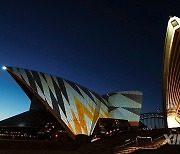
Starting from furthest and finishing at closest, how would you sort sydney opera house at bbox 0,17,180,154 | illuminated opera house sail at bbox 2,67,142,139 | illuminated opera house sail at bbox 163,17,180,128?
illuminated opera house sail at bbox 2,67,142,139, illuminated opera house sail at bbox 163,17,180,128, sydney opera house at bbox 0,17,180,154

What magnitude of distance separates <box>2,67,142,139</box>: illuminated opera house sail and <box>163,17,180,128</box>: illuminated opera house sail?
10738 mm

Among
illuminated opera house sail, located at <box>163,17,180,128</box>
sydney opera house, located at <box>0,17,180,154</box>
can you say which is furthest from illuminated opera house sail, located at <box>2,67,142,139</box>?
illuminated opera house sail, located at <box>163,17,180,128</box>

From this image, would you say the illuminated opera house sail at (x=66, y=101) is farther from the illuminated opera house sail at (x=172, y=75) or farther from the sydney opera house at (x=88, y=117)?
the illuminated opera house sail at (x=172, y=75)

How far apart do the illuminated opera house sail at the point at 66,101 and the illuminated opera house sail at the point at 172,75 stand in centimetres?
1074

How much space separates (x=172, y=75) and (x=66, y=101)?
45.3ft

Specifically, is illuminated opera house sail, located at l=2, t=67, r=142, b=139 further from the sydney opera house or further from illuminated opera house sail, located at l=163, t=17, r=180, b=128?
illuminated opera house sail, located at l=163, t=17, r=180, b=128

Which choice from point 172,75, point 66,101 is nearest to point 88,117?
point 66,101

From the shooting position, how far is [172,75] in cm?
2492

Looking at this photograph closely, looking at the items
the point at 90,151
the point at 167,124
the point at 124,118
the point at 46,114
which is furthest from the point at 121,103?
the point at 90,151

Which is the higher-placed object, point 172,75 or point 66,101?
point 172,75

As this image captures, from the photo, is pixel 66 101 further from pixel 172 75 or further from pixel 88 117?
pixel 172 75

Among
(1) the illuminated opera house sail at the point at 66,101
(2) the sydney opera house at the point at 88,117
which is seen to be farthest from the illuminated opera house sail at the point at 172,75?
(1) the illuminated opera house sail at the point at 66,101

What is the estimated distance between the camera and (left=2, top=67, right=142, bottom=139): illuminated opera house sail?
104 ft

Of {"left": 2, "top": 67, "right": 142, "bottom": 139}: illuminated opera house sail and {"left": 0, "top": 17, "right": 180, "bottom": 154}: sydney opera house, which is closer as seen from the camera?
{"left": 0, "top": 17, "right": 180, "bottom": 154}: sydney opera house
